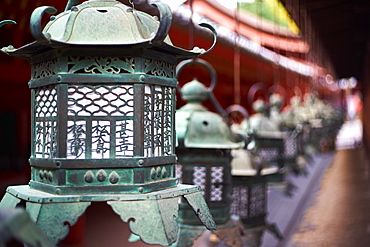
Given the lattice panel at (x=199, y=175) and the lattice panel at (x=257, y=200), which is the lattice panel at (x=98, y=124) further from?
the lattice panel at (x=257, y=200)

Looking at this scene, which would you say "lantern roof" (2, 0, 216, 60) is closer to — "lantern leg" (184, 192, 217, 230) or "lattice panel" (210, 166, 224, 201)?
"lantern leg" (184, 192, 217, 230)

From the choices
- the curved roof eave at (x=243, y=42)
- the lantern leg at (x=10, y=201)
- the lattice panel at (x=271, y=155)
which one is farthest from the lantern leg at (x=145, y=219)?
the lattice panel at (x=271, y=155)

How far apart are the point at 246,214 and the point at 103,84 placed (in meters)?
1.75

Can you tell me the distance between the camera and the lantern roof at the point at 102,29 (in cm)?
108

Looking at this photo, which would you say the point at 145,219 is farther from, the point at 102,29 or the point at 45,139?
the point at 102,29

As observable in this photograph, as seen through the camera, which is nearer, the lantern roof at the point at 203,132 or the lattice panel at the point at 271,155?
the lantern roof at the point at 203,132

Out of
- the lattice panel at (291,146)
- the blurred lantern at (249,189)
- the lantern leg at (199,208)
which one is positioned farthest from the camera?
the lattice panel at (291,146)

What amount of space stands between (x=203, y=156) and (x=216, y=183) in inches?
5.2

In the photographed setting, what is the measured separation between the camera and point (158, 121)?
4.15 feet

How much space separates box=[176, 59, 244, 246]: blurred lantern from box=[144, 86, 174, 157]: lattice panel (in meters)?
0.83

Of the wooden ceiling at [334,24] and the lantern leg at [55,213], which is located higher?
the wooden ceiling at [334,24]

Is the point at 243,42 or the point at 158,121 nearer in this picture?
the point at 158,121

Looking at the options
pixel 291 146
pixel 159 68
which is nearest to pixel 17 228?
pixel 159 68

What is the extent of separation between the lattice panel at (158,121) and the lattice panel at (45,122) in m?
0.20
